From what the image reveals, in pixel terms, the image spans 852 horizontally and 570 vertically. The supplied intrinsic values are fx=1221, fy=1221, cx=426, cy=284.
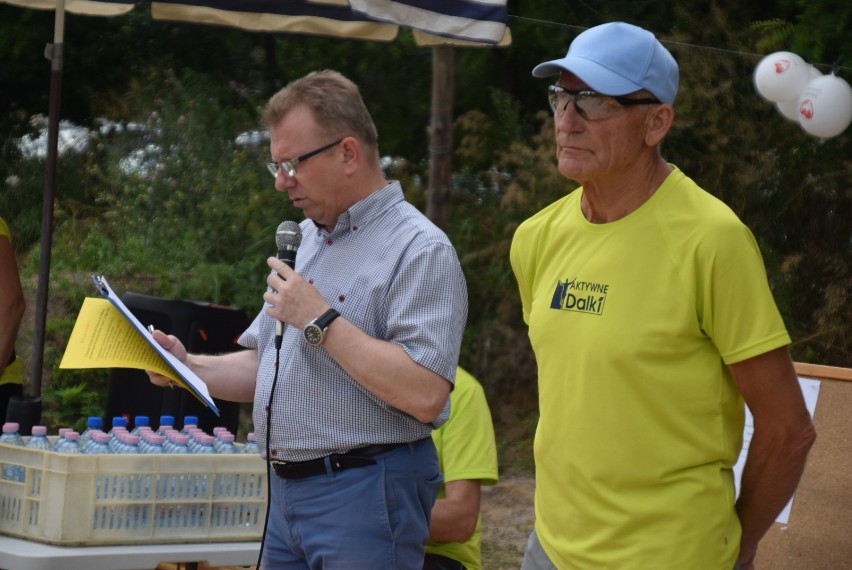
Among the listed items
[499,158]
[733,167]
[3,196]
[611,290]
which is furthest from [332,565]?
[3,196]

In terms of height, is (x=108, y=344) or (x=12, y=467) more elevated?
(x=108, y=344)

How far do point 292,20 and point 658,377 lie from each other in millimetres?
3787

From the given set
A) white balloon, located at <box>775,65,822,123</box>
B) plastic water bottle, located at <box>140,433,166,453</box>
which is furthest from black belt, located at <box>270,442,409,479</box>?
white balloon, located at <box>775,65,822,123</box>

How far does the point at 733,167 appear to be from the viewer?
29.7 feet

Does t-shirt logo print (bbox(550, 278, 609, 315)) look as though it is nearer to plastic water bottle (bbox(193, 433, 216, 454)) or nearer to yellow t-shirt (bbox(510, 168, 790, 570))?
yellow t-shirt (bbox(510, 168, 790, 570))

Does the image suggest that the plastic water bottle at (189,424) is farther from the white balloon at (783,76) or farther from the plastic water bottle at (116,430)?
the white balloon at (783,76)

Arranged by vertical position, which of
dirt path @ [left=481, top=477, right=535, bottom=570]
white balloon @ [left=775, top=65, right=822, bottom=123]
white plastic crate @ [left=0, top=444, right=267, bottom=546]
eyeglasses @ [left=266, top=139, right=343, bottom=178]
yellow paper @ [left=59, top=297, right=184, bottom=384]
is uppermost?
white balloon @ [left=775, top=65, right=822, bottom=123]

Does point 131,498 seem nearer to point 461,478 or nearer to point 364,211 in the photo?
point 461,478

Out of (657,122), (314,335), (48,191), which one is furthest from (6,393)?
(657,122)

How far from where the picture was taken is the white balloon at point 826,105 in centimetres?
629

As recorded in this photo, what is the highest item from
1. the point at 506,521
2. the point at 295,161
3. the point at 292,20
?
the point at 292,20

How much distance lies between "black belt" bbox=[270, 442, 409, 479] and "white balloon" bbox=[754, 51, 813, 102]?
4.35 m

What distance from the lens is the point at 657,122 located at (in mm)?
2510

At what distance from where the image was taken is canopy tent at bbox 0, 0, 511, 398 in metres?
4.83
